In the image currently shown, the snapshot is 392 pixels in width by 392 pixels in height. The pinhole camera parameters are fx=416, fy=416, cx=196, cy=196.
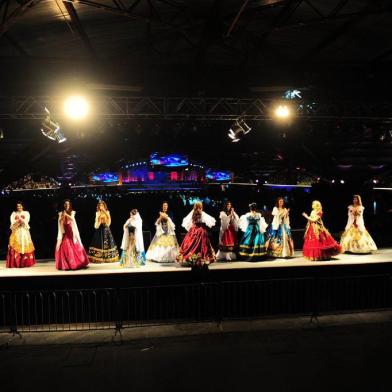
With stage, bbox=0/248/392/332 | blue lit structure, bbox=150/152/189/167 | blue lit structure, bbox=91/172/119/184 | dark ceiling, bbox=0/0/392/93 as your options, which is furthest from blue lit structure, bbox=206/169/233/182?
stage, bbox=0/248/392/332

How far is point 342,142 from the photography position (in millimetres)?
19562

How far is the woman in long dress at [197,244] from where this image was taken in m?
8.70

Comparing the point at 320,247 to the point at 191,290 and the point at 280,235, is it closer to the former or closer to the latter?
the point at 280,235

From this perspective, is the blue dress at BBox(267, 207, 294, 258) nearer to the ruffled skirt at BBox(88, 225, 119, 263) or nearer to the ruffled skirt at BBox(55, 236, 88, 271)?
the ruffled skirt at BBox(88, 225, 119, 263)

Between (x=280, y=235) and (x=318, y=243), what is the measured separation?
0.88 metres

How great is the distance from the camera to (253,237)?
30.6 feet

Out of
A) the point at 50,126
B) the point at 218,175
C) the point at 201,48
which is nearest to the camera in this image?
→ the point at 201,48

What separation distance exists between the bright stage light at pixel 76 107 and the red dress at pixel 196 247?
3.50 meters

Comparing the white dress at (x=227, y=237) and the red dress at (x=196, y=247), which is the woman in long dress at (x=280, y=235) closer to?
the white dress at (x=227, y=237)

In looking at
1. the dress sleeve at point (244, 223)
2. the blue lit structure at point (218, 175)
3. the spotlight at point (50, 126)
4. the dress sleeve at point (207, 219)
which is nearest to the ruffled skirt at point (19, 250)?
the spotlight at point (50, 126)

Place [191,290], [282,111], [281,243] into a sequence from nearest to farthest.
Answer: [191,290], [281,243], [282,111]

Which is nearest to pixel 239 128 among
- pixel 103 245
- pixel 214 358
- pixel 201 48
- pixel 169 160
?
pixel 201 48

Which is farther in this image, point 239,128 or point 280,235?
point 239,128

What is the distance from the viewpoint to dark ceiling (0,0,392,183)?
7816 mm
